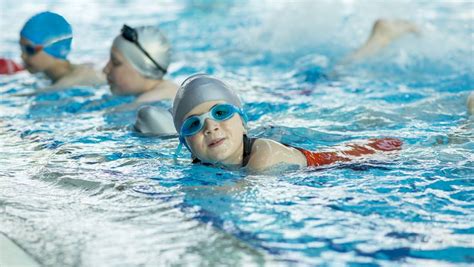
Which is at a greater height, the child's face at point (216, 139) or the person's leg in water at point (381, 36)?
the person's leg in water at point (381, 36)

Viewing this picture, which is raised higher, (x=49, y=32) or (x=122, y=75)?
(x=49, y=32)

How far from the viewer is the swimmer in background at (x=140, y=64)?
6.42 meters

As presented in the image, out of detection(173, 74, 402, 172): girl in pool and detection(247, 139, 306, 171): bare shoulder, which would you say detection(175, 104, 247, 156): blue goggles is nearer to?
detection(173, 74, 402, 172): girl in pool

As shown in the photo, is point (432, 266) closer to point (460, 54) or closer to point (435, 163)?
point (435, 163)

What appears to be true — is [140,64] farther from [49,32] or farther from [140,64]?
[49,32]

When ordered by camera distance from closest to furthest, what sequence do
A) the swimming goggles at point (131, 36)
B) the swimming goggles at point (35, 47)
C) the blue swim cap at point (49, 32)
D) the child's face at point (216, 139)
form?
A: the child's face at point (216, 139)
the swimming goggles at point (131, 36)
the blue swim cap at point (49, 32)
the swimming goggles at point (35, 47)

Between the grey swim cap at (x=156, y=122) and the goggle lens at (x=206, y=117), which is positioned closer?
the goggle lens at (x=206, y=117)

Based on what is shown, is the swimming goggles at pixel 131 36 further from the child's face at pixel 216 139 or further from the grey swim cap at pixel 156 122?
the child's face at pixel 216 139

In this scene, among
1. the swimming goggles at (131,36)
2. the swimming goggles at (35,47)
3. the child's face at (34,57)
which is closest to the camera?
the swimming goggles at (131,36)

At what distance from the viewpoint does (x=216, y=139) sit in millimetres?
4070

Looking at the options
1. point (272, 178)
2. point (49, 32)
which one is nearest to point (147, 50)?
point (49, 32)

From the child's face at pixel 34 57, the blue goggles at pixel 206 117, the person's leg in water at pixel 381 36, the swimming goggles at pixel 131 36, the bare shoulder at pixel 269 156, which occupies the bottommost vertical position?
the child's face at pixel 34 57

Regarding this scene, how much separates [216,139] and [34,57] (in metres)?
3.73

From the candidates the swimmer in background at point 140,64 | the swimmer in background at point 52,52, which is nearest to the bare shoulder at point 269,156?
the swimmer in background at point 140,64
